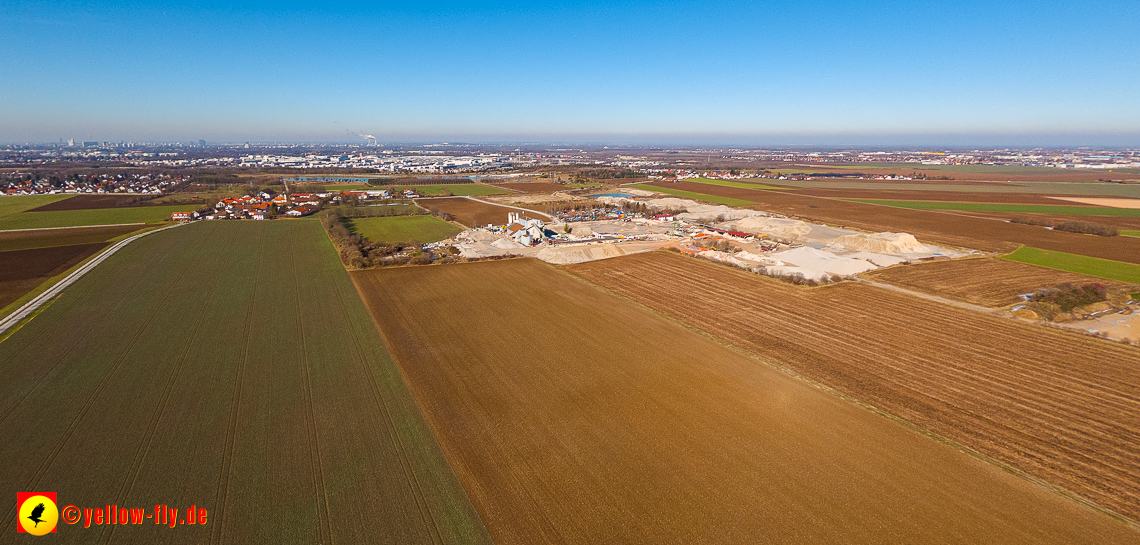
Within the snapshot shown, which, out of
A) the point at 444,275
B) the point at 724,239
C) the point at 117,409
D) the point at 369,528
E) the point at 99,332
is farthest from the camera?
the point at 724,239

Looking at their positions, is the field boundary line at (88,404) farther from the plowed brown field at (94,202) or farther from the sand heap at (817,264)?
the plowed brown field at (94,202)

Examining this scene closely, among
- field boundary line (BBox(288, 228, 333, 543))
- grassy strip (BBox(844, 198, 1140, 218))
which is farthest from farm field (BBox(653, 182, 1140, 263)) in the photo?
field boundary line (BBox(288, 228, 333, 543))

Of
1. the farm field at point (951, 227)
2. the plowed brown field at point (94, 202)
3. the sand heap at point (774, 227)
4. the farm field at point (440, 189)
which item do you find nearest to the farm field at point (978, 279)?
the farm field at point (951, 227)

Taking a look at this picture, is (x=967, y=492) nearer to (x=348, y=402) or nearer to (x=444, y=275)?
(x=348, y=402)

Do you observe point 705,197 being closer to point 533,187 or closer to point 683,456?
point 533,187

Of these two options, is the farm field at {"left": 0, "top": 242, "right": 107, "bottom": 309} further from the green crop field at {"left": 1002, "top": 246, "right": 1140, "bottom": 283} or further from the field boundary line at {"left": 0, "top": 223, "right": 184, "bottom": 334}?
the green crop field at {"left": 1002, "top": 246, "right": 1140, "bottom": 283}

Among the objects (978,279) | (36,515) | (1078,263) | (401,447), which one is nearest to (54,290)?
(36,515)

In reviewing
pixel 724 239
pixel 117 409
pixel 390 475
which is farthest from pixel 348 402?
pixel 724 239
